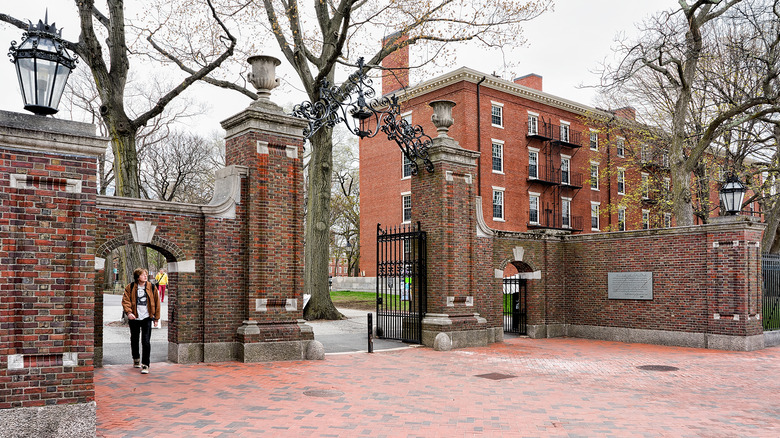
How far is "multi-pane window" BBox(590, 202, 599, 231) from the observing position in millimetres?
40812

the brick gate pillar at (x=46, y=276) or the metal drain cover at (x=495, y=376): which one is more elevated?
the brick gate pillar at (x=46, y=276)

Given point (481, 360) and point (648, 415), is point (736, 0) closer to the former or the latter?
point (481, 360)

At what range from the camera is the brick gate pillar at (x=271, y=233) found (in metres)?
10.9

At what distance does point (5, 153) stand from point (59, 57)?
119 centimetres

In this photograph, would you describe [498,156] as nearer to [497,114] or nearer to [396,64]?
[497,114]

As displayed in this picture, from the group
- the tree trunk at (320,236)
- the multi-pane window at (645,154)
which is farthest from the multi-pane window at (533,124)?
the tree trunk at (320,236)

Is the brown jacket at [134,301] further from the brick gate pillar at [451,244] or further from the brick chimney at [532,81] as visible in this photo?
the brick chimney at [532,81]

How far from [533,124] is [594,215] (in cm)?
894

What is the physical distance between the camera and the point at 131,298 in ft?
31.3

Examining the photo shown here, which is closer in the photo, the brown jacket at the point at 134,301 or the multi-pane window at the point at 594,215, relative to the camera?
the brown jacket at the point at 134,301

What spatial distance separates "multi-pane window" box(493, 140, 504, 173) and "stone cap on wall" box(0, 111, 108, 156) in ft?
98.0

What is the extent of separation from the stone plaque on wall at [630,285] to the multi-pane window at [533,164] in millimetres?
21077

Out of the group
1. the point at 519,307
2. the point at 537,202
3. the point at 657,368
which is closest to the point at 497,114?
the point at 537,202

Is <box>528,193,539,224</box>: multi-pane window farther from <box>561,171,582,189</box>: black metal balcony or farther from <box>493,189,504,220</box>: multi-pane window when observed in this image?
<box>493,189,504,220</box>: multi-pane window
